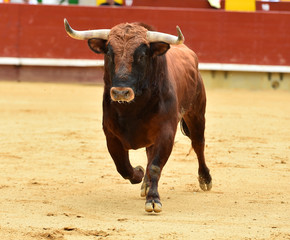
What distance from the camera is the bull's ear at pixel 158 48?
15.9 ft

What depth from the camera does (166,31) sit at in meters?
13.1

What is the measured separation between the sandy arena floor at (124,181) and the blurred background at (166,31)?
243 cm

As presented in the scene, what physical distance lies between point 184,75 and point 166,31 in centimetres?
762

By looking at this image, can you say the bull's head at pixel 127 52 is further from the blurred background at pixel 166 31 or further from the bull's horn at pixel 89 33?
the blurred background at pixel 166 31

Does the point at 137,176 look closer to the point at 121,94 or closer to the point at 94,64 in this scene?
the point at 121,94

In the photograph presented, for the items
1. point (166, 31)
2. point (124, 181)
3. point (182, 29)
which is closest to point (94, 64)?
point (166, 31)

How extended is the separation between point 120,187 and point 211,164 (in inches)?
53.7

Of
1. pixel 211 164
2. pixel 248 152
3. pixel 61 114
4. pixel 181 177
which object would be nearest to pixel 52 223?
pixel 181 177

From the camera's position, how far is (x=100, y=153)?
7160mm

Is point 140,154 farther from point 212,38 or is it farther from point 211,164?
point 212,38

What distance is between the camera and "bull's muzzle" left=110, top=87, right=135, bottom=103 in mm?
4484

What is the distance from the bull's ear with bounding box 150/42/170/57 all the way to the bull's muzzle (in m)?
0.45

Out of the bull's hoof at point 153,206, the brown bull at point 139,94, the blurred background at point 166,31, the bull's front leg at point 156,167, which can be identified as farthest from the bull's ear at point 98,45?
the blurred background at point 166,31

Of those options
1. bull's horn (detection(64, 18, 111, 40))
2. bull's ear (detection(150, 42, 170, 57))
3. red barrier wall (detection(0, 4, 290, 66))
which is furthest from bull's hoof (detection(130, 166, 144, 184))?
red barrier wall (detection(0, 4, 290, 66))
